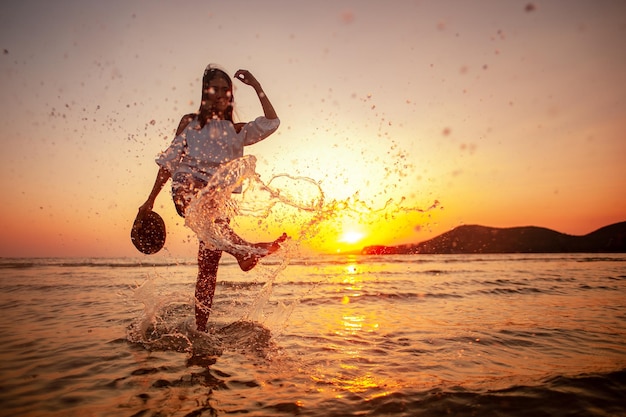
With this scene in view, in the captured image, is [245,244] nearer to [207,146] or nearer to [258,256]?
[258,256]

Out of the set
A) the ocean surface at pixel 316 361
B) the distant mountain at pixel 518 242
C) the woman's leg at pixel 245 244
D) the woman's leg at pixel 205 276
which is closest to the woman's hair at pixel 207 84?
the woman's leg at pixel 245 244

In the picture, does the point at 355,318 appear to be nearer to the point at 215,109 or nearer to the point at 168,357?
the point at 168,357

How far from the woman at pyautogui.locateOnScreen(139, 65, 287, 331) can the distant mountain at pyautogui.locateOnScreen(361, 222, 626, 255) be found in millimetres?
43667

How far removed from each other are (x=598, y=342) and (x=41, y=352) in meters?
6.12

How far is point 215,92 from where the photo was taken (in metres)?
3.59

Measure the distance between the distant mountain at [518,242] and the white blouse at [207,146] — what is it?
43.8 m

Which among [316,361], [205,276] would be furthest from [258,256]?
[316,361]

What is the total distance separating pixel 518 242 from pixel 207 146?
2471 inches

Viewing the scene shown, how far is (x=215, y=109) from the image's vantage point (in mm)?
3621

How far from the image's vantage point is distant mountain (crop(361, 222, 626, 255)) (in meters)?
46.6

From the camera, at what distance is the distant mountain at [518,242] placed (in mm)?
46553

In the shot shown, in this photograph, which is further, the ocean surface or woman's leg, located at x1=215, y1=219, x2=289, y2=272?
woman's leg, located at x1=215, y1=219, x2=289, y2=272

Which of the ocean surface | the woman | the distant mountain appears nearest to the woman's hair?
the woman

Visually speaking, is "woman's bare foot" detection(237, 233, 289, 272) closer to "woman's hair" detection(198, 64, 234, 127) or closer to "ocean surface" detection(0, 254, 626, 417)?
"ocean surface" detection(0, 254, 626, 417)
